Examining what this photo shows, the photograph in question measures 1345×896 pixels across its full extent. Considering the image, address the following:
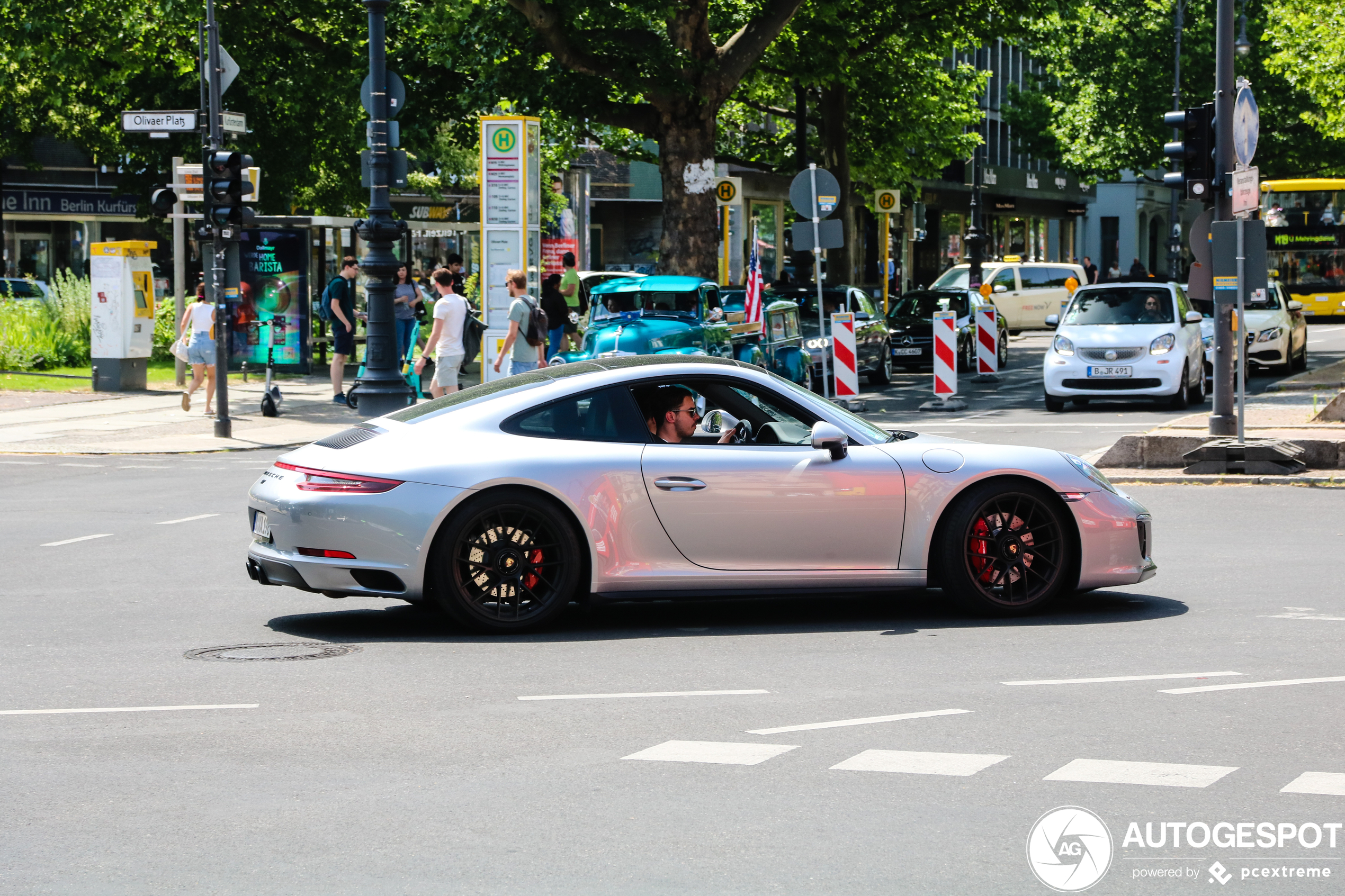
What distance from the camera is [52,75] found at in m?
34.3

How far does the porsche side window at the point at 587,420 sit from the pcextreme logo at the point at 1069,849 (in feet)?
12.3

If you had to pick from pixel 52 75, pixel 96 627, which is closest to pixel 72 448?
pixel 96 627

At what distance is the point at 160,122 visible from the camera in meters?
22.9

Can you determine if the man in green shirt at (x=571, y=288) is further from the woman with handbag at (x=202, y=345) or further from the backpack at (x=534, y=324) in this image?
the backpack at (x=534, y=324)

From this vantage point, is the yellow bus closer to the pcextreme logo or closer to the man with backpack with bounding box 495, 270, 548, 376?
the man with backpack with bounding box 495, 270, 548, 376

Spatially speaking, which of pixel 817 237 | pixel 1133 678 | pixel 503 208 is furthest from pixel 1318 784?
pixel 503 208

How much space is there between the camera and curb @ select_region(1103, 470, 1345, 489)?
1455cm

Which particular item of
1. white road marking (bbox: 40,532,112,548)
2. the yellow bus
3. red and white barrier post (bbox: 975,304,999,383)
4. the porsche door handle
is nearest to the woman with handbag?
white road marking (bbox: 40,532,112,548)

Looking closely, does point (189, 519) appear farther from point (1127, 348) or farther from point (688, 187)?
point (688, 187)

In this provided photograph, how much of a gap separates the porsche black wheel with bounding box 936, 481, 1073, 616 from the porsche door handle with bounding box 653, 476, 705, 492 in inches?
48.6

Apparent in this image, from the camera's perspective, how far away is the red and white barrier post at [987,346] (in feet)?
97.9

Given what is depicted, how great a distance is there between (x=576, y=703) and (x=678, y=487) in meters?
1.79

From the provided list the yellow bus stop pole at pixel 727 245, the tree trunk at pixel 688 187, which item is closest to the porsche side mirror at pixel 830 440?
the tree trunk at pixel 688 187

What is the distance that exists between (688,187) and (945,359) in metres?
7.01
